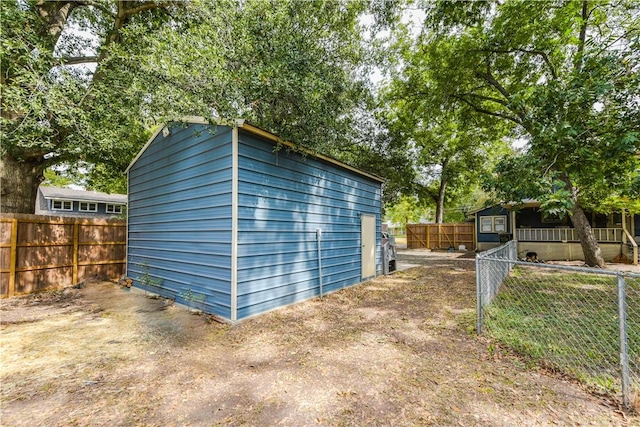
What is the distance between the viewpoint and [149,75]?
15.1ft

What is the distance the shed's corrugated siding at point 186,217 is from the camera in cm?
460

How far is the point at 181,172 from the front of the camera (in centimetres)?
554

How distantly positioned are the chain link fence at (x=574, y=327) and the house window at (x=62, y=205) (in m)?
23.2

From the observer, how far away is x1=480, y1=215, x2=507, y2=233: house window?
51.3 feet

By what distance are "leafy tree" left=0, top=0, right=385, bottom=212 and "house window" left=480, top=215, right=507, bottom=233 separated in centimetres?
1328

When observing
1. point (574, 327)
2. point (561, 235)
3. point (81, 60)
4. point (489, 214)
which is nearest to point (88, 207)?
point (81, 60)

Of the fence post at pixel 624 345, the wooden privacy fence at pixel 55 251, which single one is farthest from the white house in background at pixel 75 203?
the fence post at pixel 624 345

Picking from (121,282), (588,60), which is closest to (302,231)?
(121,282)

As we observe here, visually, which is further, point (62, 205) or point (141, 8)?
point (62, 205)

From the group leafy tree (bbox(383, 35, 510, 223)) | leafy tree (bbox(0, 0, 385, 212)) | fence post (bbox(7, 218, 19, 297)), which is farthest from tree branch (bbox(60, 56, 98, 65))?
leafy tree (bbox(383, 35, 510, 223))

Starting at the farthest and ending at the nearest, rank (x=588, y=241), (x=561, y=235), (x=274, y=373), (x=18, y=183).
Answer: (x=561, y=235) → (x=588, y=241) → (x=18, y=183) → (x=274, y=373)

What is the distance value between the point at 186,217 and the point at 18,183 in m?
4.94

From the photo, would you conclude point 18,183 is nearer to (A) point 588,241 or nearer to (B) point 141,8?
(B) point 141,8

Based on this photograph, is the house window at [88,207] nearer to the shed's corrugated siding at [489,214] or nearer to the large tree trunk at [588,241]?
the shed's corrugated siding at [489,214]
